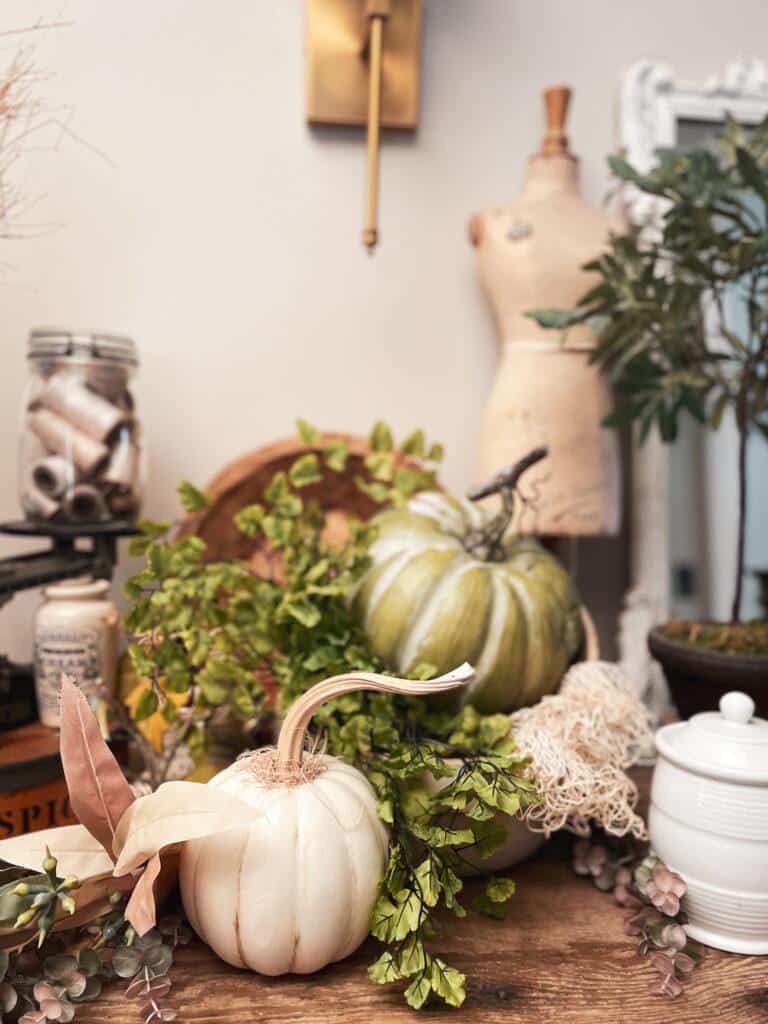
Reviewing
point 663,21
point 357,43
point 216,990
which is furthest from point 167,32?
point 216,990

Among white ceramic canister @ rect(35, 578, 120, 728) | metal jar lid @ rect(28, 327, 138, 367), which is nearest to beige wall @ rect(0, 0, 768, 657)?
metal jar lid @ rect(28, 327, 138, 367)

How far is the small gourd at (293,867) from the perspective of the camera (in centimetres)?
52

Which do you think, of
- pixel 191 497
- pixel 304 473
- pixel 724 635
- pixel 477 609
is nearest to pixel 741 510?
pixel 724 635

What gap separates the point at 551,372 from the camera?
1.01 m

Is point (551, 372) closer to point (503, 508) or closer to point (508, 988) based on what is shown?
point (503, 508)

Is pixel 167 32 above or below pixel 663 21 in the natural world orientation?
below

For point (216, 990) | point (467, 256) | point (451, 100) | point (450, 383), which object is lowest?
point (216, 990)

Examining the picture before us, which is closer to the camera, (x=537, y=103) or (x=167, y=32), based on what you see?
(x=167, y=32)

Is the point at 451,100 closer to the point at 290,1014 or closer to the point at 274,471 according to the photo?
the point at 274,471

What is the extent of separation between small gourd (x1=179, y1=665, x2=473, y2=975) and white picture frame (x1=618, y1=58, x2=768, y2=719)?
0.62 meters

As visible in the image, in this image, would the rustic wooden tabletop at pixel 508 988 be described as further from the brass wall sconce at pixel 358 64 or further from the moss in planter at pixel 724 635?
the brass wall sconce at pixel 358 64

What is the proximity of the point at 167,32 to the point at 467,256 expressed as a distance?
0.47m

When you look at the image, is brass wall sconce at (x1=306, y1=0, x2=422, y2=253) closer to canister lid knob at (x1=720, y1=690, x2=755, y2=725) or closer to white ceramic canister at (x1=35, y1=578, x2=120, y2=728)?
white ceramic canister at (x1=35, y1=578, x2=120, y2=728)

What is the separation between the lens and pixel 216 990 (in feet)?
1.77
